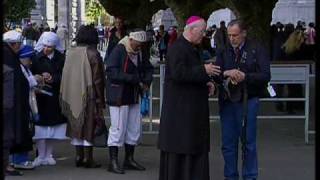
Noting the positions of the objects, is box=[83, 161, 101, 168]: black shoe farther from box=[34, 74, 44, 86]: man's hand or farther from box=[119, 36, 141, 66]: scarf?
box=[119, 36, 141, 66]: scarf

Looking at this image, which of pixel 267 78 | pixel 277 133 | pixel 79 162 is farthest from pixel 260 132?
pixel 267 78

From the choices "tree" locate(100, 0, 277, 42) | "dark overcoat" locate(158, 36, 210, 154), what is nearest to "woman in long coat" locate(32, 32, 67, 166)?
"dark overcoat" locate(158, 36, 210, 154)

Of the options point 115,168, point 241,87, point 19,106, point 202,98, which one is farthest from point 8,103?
point 115,168

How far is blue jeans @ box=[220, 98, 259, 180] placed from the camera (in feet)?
24.9

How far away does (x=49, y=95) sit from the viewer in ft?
30.5

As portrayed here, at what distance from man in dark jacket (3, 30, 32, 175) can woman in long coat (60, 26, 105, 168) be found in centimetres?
93

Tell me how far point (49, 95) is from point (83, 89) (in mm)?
525

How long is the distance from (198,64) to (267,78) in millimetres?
725

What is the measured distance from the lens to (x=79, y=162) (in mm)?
9398

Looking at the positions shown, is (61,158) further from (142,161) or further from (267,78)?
(267,78)

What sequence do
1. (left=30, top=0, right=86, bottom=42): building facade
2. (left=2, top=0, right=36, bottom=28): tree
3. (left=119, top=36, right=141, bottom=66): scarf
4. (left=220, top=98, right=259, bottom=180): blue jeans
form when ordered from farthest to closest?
(left=30, top=0, right=86, bottom=42): building facade → (left=2, top=0, right=36, bottom=28): tree → (left=119, top=36, right=141, bottom=66): scarf → (left=220, top=98, right=259, bottom=180): blue jeans

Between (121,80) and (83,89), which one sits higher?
(121,80)

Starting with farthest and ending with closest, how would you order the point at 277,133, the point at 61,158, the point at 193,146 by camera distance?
the point at 277,133 → the point at 61,158 → the point at 193,146

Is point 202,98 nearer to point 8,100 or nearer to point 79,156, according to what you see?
point 8,100
